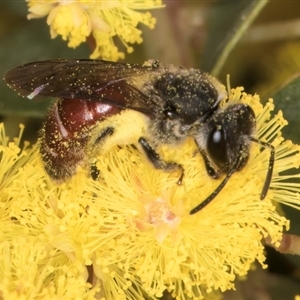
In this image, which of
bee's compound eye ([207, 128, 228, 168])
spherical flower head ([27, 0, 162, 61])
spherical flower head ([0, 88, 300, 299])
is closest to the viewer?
bee's compound eye ([207, 128, 228, 168])

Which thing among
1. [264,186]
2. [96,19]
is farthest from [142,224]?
[96,19]

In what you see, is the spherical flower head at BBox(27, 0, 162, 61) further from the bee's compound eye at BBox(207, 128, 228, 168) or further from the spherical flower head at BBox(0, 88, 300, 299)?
the bee's compound eye at BBox(207, 128, 228, 168)

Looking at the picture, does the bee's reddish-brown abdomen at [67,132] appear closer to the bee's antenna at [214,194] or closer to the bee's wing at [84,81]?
the bee's wing at [84,81]

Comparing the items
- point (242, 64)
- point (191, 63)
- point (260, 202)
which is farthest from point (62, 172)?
point (242, 64)

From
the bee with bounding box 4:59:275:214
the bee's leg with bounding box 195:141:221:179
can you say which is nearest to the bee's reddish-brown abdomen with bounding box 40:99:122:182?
the bee with bounding box 4:59:275:214

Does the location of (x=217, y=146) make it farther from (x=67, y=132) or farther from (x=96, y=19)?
(x=96, y=19)

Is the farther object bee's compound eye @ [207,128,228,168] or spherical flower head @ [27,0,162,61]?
spherical flower head @ [27,0,162,61]

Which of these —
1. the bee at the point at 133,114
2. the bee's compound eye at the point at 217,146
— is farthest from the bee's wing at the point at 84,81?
the bee's compound eye at the point at 217,146
